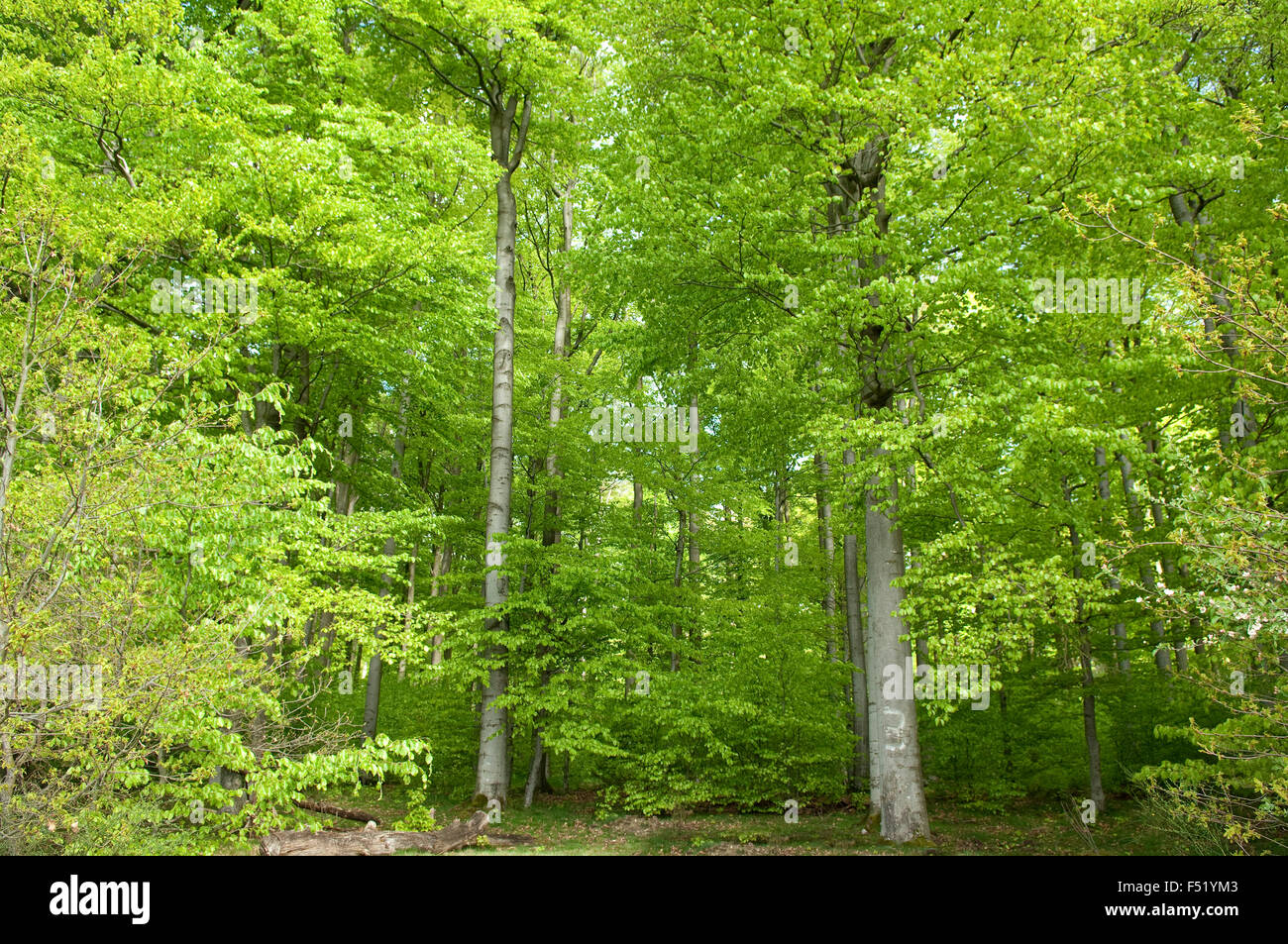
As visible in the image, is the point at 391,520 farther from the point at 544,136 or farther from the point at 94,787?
the point at 544,136

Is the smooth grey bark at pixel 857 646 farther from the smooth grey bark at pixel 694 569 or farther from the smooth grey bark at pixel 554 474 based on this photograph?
the smooth grey bark at pixel 554 474

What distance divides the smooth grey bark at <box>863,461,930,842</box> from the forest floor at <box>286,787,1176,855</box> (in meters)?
0.40

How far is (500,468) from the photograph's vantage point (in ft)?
46.7

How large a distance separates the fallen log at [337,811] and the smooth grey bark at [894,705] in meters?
8.73

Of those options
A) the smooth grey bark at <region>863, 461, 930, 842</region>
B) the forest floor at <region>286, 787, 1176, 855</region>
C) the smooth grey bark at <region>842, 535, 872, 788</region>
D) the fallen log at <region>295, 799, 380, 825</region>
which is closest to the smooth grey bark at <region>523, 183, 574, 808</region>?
the forest floor at <region>286, 787, 1176, 855</region>

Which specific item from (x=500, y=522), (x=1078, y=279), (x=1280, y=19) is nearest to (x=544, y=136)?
(x=500, y=522)

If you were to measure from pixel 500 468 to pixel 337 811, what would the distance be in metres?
7.04

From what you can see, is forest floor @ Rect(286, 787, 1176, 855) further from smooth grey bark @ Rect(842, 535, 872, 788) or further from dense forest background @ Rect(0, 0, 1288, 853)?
smooth grey bark @ Rect(842, 535, 872, 788)

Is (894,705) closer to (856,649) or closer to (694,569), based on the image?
(856,649)

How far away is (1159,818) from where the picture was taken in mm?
8758

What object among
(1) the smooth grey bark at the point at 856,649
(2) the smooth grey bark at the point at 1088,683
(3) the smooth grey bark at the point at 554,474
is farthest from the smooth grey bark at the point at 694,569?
(2) the smooth grey bark at the point at 1088,683

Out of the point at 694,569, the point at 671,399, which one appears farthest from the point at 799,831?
the point at 671,399

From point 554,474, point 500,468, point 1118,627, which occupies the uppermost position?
point 554,474

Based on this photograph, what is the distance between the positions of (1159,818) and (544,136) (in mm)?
16250
